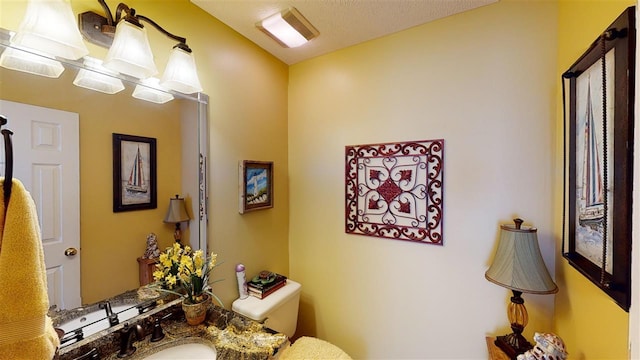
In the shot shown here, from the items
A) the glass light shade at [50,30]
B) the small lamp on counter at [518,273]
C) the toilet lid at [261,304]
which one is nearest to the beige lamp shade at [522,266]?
the small lamp on counter at [518,273]

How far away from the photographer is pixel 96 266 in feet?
2.86

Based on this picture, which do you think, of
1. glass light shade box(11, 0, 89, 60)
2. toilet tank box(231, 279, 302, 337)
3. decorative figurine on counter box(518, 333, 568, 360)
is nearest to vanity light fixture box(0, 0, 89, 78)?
glass light shade box(11, 0, 89, 60)

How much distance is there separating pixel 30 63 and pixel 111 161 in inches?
14.1

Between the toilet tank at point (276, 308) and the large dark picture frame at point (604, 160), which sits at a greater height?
the large dark picture frame at point (604, 160)

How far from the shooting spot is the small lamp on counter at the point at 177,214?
1081 mm

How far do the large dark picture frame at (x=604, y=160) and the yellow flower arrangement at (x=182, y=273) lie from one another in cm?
135

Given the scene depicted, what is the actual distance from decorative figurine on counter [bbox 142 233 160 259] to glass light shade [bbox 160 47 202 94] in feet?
2.20

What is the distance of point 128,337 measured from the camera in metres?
0.88

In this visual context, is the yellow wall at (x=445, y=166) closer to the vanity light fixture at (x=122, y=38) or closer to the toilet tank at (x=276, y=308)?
the toilet tank at (x=276, y=308)

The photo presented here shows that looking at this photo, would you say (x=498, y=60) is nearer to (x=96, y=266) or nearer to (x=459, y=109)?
(x=459, y=109)

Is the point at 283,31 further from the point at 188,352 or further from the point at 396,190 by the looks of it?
the point at 188,352

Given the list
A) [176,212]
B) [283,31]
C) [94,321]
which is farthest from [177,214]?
[283,31]

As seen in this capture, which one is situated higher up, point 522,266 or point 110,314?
point 522,266

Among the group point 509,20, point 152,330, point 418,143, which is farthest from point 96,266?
point 509,20
